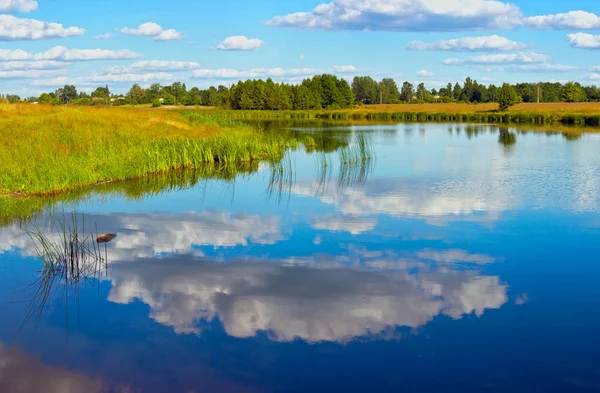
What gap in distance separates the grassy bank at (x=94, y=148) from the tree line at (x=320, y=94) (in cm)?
5246

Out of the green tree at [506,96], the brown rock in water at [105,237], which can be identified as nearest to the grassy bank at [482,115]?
the green tree at [506,96]

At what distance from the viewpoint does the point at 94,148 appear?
24219 mm

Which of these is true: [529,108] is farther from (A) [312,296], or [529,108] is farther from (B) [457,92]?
(A) [312,296]

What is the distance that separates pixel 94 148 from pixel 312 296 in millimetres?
17068

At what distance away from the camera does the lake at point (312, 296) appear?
23.6 ft

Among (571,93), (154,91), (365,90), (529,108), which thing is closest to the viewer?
(529,108)

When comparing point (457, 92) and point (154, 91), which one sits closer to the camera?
point (457, 92)

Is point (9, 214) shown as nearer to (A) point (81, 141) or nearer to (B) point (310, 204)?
(B) point (310, 204)

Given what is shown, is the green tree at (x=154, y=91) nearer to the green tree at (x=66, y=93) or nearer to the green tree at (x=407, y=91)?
the green tree at (x=66, y=93)

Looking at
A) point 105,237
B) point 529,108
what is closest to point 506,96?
point 529,108

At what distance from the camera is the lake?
7199 millimetres

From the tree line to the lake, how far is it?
235ft

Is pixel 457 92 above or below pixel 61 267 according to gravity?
above

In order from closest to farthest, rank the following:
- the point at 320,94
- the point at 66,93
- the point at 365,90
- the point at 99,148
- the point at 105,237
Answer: the point at 105,237
the point at 99,148
the point at 320,94
the point at 66,93
the point at 365,90
